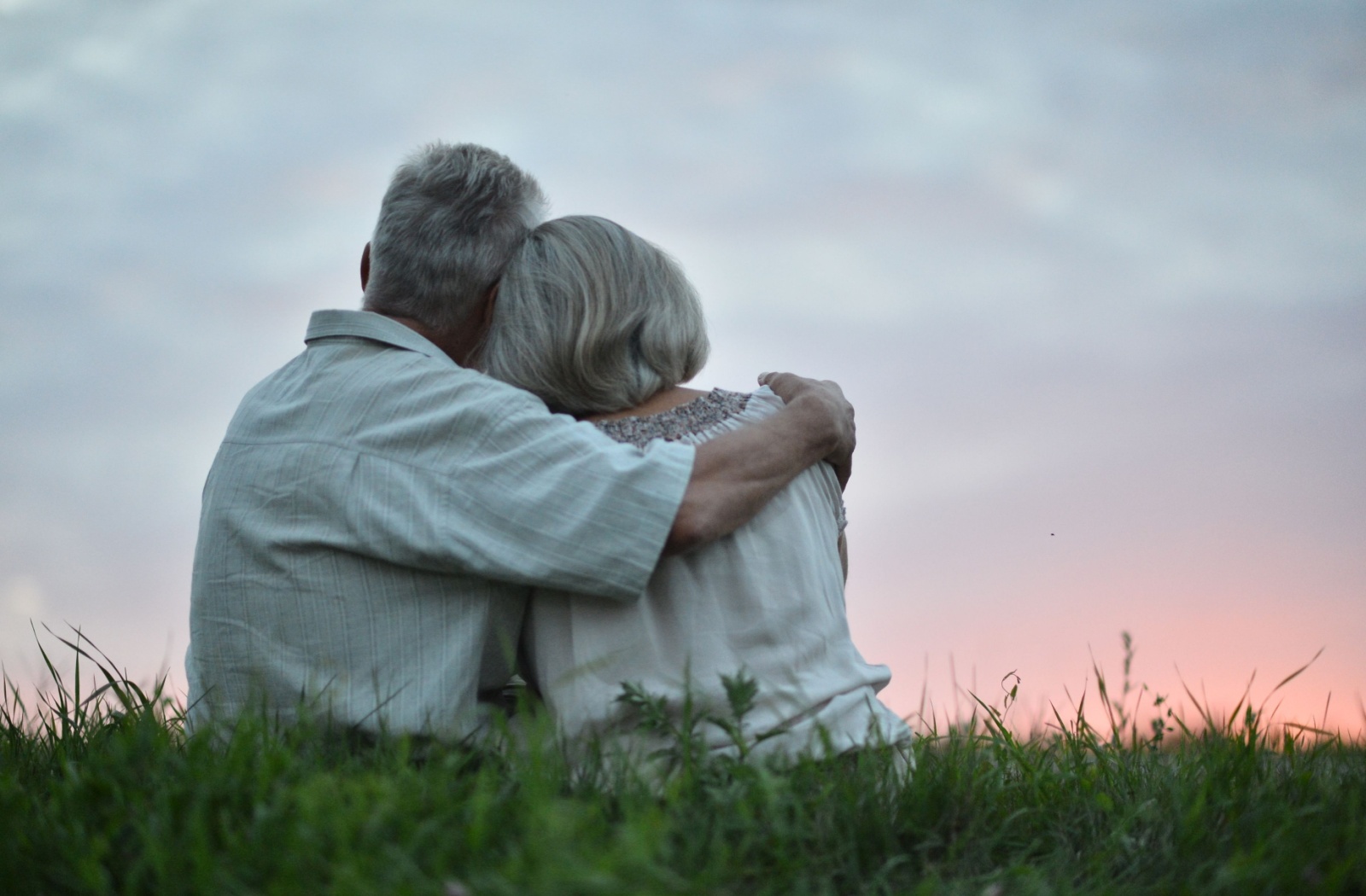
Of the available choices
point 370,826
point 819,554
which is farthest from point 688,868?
point 819,554

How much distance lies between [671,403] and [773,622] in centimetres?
71

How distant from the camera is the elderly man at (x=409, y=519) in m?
2.51

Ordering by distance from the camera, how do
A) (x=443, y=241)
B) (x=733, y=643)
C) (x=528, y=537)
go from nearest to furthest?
(x=528, y=537), (x=733, y=643), (x=443, y=241)

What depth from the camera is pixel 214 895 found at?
173cm

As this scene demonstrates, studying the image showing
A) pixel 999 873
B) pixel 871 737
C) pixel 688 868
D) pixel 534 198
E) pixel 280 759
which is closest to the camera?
pixel 688 868

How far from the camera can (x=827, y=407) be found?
2.99 m

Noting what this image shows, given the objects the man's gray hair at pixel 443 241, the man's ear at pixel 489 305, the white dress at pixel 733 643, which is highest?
the man's gray hair at pixel 443 241

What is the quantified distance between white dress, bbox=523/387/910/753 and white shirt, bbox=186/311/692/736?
5.7 inches

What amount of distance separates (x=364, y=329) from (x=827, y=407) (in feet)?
3.99

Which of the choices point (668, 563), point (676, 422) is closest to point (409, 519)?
point (668, 563)

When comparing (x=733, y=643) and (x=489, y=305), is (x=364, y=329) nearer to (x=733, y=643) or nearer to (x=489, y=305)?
(x=489, y=305)

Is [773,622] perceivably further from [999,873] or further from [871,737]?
[999,873]

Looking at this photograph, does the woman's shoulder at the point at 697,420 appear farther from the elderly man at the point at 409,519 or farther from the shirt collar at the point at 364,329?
the shirt collar at the point at 364,329

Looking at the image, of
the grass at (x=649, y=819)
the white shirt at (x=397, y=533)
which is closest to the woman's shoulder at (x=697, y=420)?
the white shirt at (x=397, y=533)
